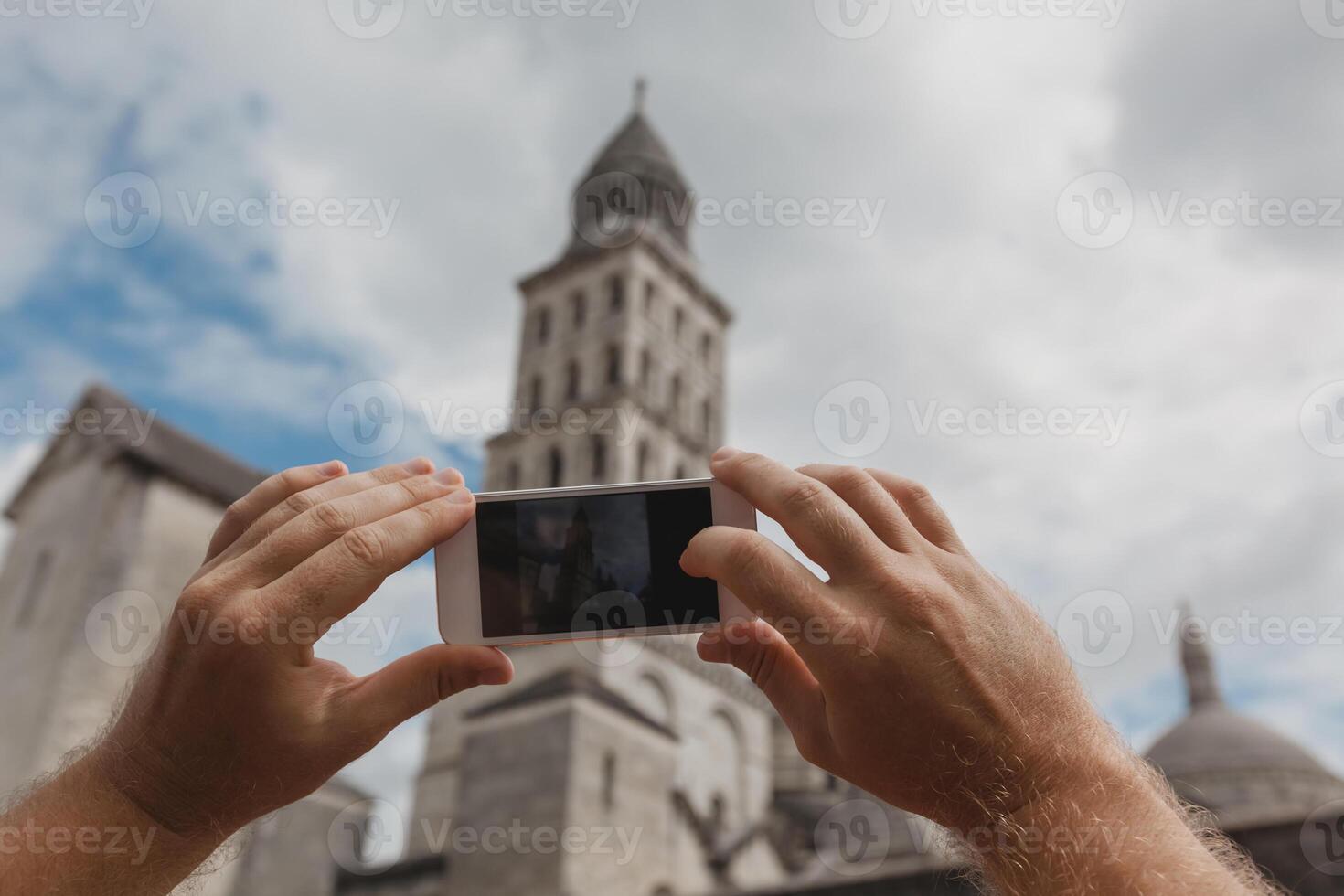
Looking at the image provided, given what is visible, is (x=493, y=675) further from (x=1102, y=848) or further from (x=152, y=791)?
(x=1102, y=848)

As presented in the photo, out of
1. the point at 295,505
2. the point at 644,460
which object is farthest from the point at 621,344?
the point at 295,505

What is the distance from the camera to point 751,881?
95.6 ft

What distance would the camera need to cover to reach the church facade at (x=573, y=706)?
18.4 m

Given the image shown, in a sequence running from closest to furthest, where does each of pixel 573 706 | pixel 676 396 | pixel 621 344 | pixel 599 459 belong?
1. pixel 573 706
2. pixel 599 459
3. pixel 621 344
4. pixel 676 396

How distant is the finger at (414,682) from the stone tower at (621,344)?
1312 inches

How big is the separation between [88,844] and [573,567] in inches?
52.5

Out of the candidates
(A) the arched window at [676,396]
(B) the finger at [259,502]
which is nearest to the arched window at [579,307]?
(A) the arched window at [676,396]

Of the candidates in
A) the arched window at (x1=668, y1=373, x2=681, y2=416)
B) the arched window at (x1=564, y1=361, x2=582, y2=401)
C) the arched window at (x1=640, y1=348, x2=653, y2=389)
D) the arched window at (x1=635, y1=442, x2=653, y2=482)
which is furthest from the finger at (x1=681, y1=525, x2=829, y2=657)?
the arched window at (x1=668, y1=373, x2=681, y2=416)

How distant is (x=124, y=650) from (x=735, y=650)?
2080cm

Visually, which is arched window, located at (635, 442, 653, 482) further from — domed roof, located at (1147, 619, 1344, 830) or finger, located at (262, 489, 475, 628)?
finger, located at (262, 489, 475, 628)

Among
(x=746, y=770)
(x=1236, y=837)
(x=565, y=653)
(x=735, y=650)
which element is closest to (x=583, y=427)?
(x=565, y=653)

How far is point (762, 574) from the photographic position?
1938mm

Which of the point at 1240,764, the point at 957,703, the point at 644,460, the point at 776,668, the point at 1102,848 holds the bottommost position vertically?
the point at 1240,764

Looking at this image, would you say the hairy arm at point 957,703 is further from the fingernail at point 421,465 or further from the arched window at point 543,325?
the arched window at point 543,325
